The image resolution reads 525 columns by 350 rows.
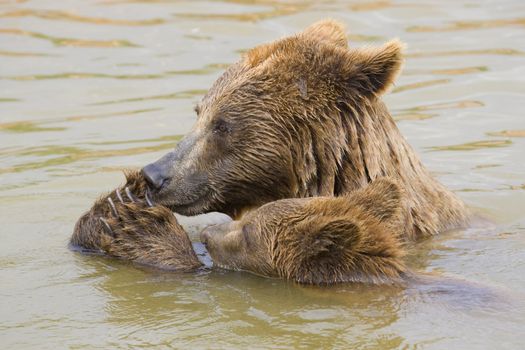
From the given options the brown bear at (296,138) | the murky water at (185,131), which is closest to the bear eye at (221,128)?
the brown bear at (296,138)

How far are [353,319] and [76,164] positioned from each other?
4.53 meters

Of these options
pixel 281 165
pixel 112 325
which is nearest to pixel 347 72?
pixel 281 165

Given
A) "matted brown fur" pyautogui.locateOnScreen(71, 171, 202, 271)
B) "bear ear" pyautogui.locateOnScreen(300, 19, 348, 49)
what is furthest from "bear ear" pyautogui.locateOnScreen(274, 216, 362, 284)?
"bear ear" pyautogui.locateOnScreen(300, 19, 348, 49)

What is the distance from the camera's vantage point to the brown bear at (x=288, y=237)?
6.44 meters

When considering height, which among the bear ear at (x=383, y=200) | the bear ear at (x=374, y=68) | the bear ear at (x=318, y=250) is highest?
the bear ear at (x=374, y=68)

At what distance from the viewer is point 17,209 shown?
28.0 feet

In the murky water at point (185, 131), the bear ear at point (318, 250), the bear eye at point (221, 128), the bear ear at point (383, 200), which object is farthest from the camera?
the bear eye at point (221, 128)

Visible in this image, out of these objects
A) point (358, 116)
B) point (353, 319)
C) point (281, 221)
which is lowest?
point (353, 319)

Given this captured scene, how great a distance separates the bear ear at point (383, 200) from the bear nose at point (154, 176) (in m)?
1.31

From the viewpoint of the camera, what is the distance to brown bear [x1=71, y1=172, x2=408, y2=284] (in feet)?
21.1

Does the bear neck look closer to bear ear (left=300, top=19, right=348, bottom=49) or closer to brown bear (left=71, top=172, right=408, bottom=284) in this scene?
brown bear (left=71, top=172, right=408, bottom=284)

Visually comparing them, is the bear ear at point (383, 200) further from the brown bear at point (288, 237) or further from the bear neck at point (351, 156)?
the bear neck at point (351, 156)

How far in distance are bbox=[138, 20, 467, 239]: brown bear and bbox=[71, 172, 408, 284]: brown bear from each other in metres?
0.29

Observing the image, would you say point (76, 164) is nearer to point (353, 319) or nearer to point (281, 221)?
point (281, 221)
